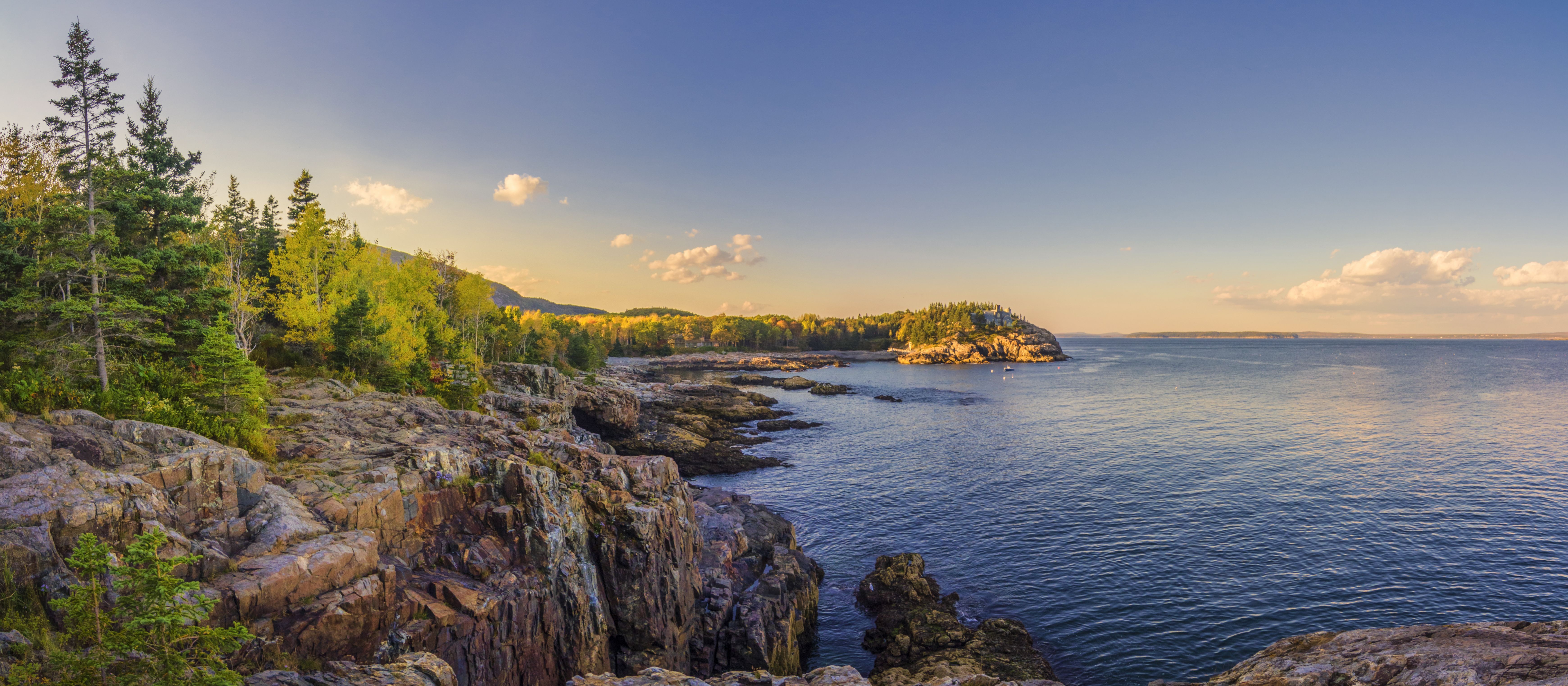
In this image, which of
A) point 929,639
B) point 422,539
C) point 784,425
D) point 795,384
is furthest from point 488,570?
point 795,384

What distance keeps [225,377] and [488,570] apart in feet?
41.0

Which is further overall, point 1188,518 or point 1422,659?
point 1188,518

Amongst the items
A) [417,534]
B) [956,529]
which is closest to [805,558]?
[956,529]

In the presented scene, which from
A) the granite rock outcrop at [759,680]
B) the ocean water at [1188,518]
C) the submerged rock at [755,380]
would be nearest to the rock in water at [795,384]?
the submerged rock at [755,380]

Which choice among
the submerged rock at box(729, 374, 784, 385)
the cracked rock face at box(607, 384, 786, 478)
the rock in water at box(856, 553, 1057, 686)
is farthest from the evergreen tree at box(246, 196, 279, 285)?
the submerged rock at box(729, 374, 784, 385)

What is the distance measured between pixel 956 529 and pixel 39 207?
50.7 m

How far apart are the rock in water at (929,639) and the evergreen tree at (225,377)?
2513cm

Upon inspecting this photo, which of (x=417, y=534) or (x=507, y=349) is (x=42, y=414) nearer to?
(x=417, y=534)

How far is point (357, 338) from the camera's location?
1470 inches

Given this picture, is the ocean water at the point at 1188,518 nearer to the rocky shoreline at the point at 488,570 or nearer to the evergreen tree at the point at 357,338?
the rocky shoreline at the point at 488,570

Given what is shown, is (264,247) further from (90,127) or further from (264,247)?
(90,127)

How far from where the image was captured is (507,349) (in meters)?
85.2

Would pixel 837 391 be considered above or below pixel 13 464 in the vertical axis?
below

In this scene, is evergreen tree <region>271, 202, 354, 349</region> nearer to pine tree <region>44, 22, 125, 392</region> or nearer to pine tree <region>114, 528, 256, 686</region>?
pine tree <region>44, 22, 125, 392</region>
